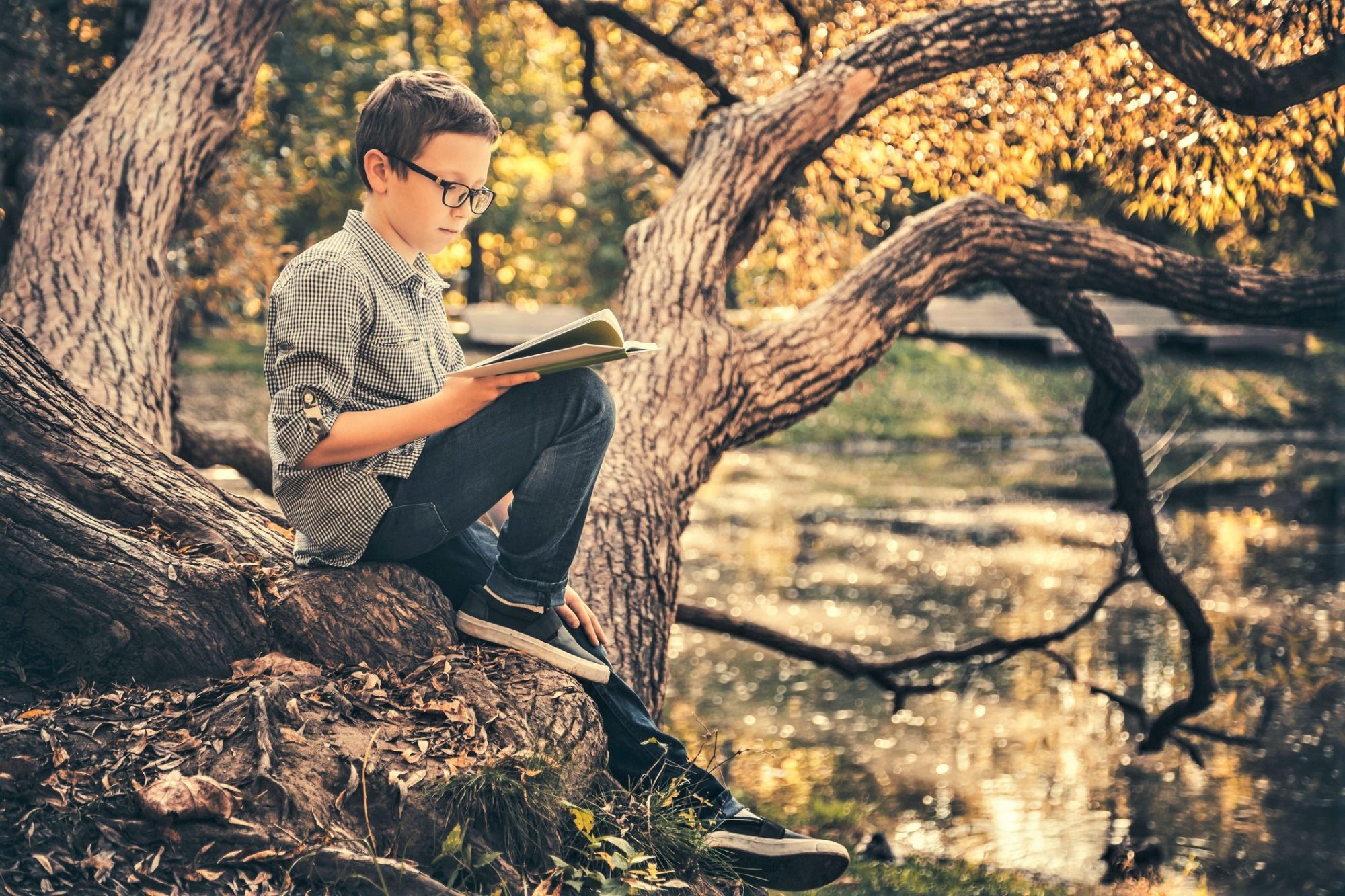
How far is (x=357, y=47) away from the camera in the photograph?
23.1m

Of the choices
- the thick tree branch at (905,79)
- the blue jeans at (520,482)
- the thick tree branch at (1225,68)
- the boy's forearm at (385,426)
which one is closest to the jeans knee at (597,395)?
the blue jeans at (520,482)

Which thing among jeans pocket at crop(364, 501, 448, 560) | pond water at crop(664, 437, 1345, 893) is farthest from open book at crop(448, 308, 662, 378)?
pond water at crop(664, 437, 1345, 893)

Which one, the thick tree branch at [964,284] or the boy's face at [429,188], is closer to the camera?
the boy's face at [429,188]

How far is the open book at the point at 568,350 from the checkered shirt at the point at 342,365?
29 centimetres

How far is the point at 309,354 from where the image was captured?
8.02ft

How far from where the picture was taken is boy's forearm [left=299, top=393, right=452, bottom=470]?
2.45 m

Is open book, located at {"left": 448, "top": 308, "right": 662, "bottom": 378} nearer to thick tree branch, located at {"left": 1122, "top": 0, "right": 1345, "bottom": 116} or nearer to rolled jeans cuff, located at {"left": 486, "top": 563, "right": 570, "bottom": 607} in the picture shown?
rolled jeans cuff, located at {"left": 486, "top": 563, "right": 570, "bottom": 607}

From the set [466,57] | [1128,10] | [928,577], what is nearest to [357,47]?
[466,57]

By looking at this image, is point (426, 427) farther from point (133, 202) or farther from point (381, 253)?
point (133, 202)

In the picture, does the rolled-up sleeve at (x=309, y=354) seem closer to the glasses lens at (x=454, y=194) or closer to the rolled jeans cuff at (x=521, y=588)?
the glasses lens at (x=454, y=194)

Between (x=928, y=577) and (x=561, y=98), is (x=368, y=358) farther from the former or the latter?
(x=561, y=98)

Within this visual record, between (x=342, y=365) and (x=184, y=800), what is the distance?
91cm

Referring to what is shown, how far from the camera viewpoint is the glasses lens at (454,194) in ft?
8.66

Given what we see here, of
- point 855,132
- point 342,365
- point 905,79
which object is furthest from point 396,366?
point 855,132
